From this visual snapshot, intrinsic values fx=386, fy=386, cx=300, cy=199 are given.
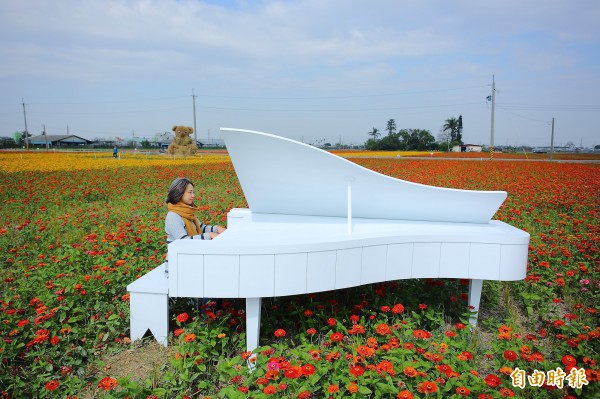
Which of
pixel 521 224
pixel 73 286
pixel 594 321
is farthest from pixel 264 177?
pixel 521 224

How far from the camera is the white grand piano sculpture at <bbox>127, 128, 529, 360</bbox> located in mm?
2250

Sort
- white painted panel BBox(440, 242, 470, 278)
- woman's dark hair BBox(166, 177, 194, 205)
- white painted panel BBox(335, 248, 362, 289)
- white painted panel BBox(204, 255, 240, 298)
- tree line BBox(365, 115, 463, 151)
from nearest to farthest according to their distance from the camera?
white painted panel BBox(204, 255, 240, 298), white painted panel BBox(335, 248, 362, 289), white painted panel BBox(440, 242, 470, 278), woman's dark hair BBox(166, 177, 194, 205), tree line BBox(365, 115, 463, 151)

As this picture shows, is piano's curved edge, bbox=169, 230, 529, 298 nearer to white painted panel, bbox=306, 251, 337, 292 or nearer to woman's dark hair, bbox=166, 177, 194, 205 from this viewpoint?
white painted panel, bbox=306, 251, 337, 292

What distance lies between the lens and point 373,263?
2502 millimetres

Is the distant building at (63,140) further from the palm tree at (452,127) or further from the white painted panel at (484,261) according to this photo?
the white painted panel at (484,261)

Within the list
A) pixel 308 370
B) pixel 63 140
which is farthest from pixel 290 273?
pixel 63 140

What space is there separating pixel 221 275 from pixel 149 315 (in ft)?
2.79

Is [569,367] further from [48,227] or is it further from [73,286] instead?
[48,227]

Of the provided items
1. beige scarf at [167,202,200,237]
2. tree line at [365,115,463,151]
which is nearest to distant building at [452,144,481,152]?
tree line at [365,115,463,151]

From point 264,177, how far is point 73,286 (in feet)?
5.83

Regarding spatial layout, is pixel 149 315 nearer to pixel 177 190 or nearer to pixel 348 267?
pixel 177 190

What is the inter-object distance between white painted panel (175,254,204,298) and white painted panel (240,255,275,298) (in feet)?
0.78

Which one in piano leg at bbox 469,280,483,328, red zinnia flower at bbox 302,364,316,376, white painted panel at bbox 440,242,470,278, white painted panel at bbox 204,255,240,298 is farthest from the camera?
piano leg at bbox 469,280,483,328

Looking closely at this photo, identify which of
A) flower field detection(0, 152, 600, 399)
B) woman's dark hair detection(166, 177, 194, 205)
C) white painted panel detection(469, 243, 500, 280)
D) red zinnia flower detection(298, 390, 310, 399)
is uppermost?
woman's dark hair detection(166, 177, 194, 205)
